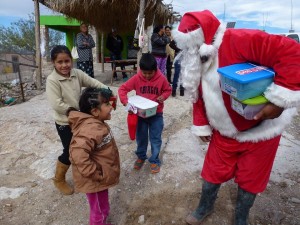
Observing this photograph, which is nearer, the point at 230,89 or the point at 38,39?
the point at 230,89

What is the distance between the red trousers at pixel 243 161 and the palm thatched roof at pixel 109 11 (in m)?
5.08

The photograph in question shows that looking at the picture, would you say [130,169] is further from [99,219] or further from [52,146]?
[52,146]

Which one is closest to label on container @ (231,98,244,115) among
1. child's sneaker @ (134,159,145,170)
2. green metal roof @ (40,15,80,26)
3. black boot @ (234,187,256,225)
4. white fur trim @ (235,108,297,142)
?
white fur trim @ (235,108,297,142)

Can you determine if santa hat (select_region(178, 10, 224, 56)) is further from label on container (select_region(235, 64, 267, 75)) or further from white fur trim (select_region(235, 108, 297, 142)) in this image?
white fur trim (select_region(235, 108, 297, 142))

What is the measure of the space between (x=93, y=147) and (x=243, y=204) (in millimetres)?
1182

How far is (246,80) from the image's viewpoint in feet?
4.46

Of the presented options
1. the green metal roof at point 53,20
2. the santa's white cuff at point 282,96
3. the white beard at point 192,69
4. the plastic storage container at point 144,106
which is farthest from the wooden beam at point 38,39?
the green metal roof at point 53,20

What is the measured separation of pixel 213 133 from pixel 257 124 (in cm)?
34

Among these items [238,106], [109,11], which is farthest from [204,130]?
[109,11]

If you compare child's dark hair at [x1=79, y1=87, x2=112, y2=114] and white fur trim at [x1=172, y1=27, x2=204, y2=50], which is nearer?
white fur trim at [x1=172, y1=27, x2=204, y2=50]

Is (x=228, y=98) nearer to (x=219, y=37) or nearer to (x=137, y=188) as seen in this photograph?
(x=219, y=37)

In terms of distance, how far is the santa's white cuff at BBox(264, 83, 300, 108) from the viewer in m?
1.40

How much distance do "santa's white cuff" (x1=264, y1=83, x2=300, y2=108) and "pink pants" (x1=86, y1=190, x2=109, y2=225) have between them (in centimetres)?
139

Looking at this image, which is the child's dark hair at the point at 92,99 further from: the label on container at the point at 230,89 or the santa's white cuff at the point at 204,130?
the label on container at the point at 230,89
